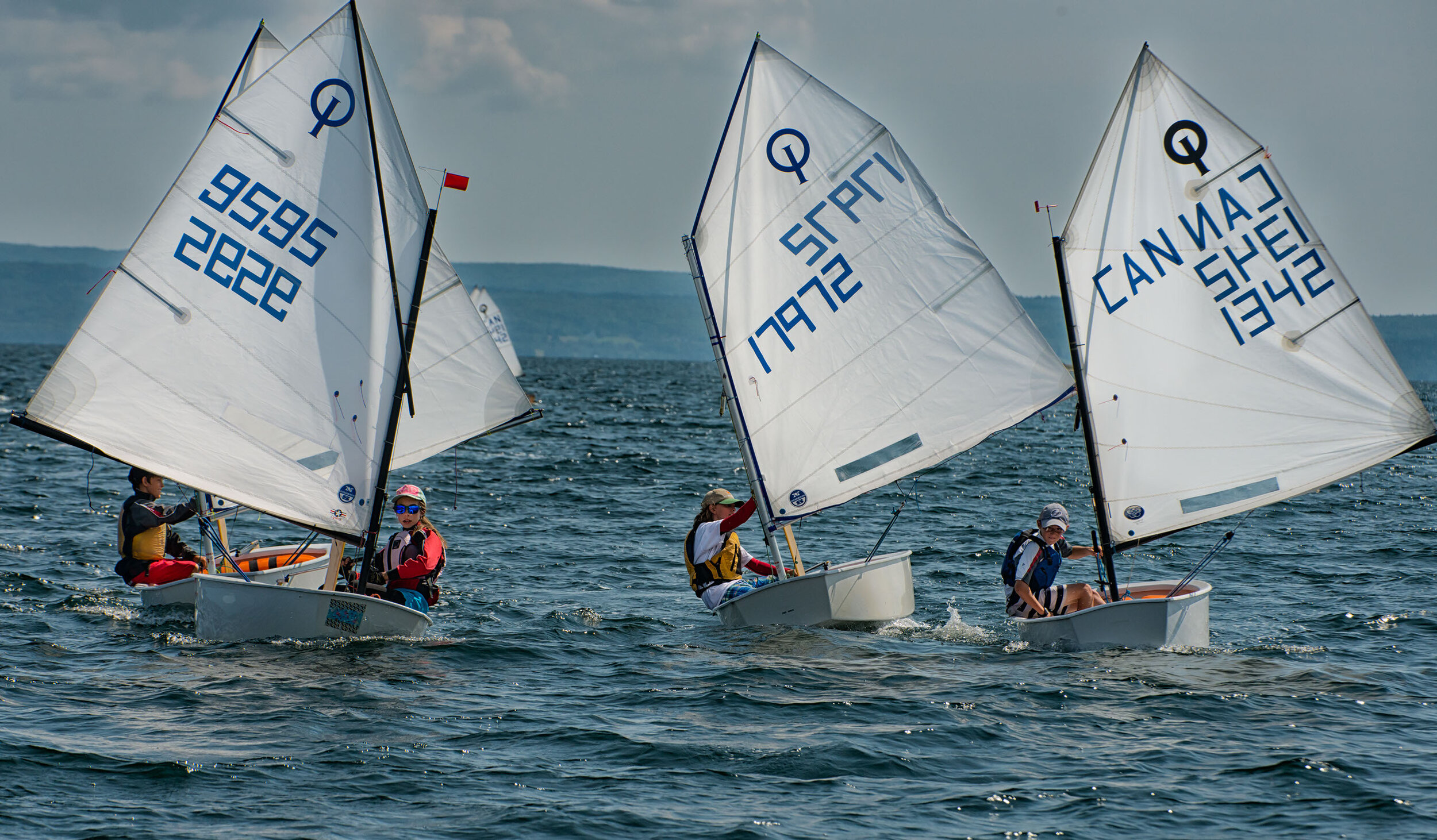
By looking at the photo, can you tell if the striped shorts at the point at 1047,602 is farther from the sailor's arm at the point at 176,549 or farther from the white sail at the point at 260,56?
the white sail at the point at 260,56

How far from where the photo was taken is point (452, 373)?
12.6 m

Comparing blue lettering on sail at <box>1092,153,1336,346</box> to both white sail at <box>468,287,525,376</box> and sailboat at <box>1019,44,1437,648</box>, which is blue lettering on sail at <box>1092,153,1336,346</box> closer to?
sailboat at <box>1019,44,1437,648</box>

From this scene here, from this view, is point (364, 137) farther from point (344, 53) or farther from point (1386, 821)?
point (1386, 821)

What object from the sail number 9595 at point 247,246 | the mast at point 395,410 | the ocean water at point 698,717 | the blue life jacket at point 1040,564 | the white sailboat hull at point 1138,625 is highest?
the sail number 9595 at point 247,246

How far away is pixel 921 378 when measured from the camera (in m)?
12.8

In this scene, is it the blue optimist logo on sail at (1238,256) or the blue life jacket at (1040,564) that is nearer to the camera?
the blue optimist logo on sail at (1238,256)

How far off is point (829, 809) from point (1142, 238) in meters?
6.18

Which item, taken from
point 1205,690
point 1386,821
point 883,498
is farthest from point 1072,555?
point 883,498

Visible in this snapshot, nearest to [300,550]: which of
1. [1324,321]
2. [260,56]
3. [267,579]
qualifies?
[267,579]

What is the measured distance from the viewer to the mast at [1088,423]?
11.9 m

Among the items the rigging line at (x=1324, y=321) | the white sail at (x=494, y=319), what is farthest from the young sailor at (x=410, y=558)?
the white sail at (x=494, y=319)

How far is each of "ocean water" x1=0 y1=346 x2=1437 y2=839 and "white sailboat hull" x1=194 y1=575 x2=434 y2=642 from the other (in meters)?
0.21

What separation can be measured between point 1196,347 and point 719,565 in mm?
4725

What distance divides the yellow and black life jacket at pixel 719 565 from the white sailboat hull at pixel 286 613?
2709mm
